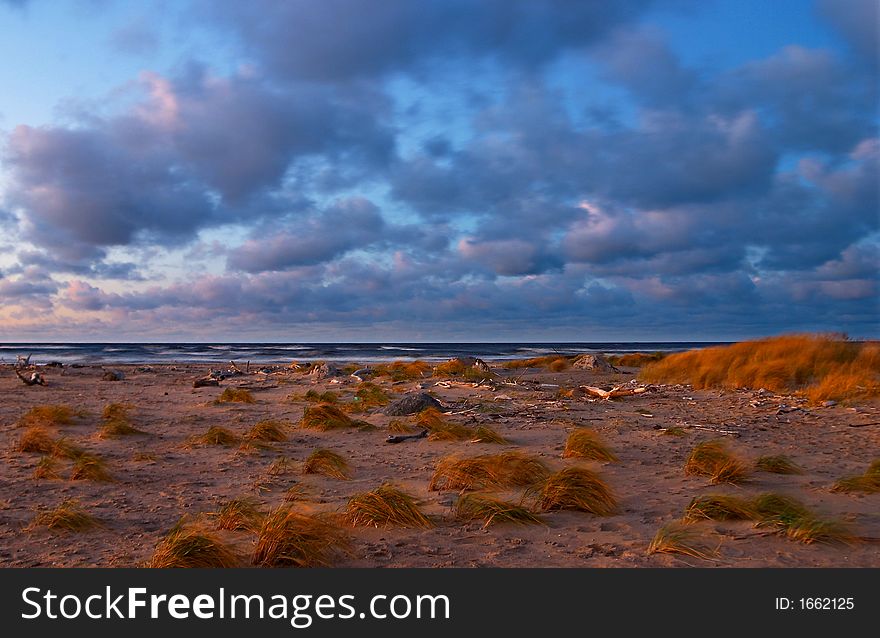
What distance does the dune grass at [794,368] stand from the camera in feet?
44.8

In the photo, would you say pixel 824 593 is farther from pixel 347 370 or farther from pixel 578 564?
pixel 347 370

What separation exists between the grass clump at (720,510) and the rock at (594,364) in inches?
788

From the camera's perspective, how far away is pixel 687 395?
15.3 metres

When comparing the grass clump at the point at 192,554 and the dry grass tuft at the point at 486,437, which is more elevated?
the grass clump at the point at 192,554

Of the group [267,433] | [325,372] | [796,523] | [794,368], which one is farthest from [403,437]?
[325,372]

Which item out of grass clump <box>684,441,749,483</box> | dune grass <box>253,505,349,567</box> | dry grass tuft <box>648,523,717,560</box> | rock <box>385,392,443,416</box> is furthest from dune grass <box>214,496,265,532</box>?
rock <box>385,392,443,416</box>

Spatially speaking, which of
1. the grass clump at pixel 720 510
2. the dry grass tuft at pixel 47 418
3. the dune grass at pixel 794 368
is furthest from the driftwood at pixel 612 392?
the dry grass tuft at pixel 47 418

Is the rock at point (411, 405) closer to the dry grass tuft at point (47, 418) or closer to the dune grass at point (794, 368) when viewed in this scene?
the dry grass tuft at point (47, 418)

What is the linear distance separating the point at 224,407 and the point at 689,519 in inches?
486

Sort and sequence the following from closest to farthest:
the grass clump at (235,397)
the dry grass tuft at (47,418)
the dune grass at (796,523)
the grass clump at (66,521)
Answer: the dune grass at (796,523) → the grass clump at (66,521) → the dry grass tuft at (47,418) → the grass clump at (235,397)

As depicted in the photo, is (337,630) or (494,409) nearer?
(337,630)

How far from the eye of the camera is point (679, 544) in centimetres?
446

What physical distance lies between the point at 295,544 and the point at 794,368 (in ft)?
53.6

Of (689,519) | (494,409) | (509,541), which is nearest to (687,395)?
(494,409)
